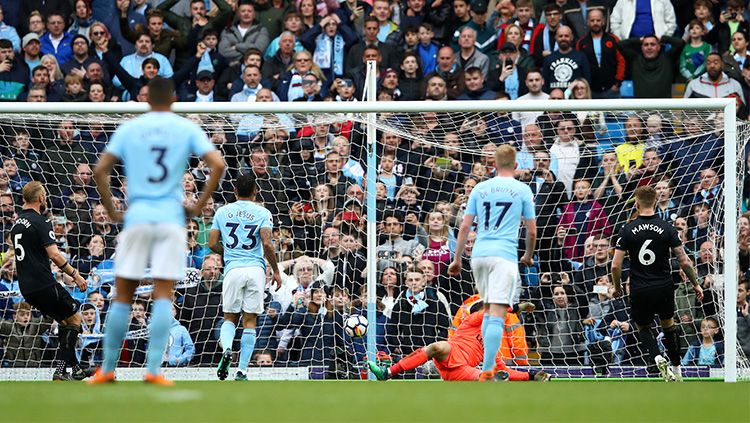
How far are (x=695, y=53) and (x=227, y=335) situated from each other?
8.69 meters

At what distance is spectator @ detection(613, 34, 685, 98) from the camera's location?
17.3 metres

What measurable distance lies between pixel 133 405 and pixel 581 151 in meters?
9.25

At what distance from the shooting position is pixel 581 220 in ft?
48.6

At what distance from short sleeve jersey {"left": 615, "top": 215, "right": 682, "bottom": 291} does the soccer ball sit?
2.97m

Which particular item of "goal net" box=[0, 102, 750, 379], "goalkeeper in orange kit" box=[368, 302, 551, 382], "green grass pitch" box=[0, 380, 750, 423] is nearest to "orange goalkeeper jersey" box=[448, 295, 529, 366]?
"goalkeeper in orange kit" box=[368, 302, 551, 382]

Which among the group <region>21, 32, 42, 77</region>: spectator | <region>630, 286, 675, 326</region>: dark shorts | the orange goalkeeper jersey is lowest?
the orange goalkeeper jersey

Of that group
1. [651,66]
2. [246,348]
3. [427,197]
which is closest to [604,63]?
[651,66]

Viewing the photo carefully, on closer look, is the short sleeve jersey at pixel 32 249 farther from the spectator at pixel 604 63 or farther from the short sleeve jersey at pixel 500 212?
the spectator at pixel 604 63

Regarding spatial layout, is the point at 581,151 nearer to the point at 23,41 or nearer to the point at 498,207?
the point at 498,207

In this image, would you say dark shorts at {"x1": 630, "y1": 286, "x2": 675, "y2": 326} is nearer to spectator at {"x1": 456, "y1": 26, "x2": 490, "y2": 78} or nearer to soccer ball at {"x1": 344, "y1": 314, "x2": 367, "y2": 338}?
soccer ball at {"x1": 344, "y1": 314, "x2": 367, "y2": 338}

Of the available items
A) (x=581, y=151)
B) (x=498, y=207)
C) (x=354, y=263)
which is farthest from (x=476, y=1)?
(x=498, y=207)

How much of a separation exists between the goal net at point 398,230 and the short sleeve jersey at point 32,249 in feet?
5.23

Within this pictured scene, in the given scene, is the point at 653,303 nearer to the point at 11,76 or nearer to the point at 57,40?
the point at 11,76

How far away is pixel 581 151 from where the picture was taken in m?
15.0
